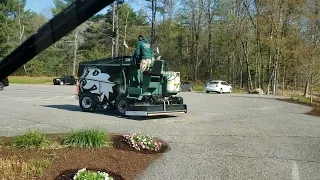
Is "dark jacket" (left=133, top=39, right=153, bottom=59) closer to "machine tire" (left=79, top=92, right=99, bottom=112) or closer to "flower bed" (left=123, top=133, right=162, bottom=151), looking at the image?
"machine tire" (left=79, top=92, right=99, bottom=112)

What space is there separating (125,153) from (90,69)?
8208mm

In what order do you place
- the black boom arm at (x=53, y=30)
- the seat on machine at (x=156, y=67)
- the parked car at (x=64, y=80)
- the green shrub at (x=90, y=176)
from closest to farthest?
the black boom arm at (x=53, y=30), the green shrub at (x=90, y=176), the seat on machine at (x=156, y=67), the parked car at (x=64, y=80)

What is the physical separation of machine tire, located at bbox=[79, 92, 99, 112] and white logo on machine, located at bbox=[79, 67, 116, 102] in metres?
0.19

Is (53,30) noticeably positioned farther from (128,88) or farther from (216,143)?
(128,88)

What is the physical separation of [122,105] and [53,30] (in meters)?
12.3

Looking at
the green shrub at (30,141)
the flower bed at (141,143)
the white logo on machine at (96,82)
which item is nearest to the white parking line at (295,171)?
the flower bed at (141,143)

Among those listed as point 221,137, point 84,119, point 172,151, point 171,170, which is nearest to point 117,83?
point 84,119

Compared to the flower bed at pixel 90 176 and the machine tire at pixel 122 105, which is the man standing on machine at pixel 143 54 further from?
the flower bed at pixel 90 176

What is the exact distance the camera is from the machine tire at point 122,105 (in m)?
14.1

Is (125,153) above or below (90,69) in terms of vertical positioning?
below

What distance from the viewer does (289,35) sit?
51.4 metres

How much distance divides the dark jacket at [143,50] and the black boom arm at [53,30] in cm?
1121

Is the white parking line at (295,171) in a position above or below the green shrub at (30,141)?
below

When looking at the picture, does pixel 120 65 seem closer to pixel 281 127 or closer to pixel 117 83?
pixel 117 83
